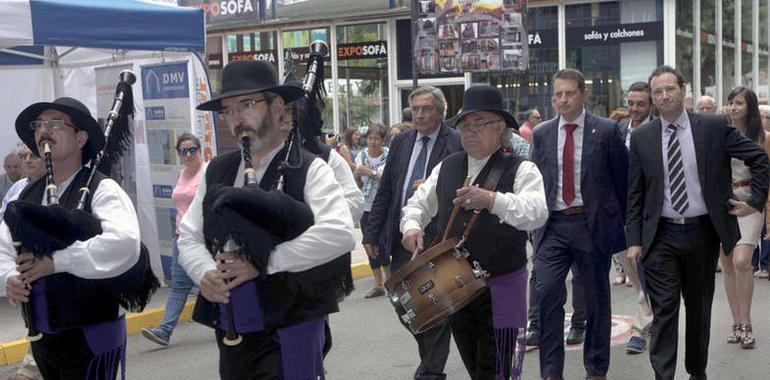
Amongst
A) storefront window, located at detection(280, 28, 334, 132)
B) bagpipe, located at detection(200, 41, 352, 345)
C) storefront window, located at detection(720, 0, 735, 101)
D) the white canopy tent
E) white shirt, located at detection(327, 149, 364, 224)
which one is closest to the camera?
bagpipe, located at detection(200, 41, 352, 345)

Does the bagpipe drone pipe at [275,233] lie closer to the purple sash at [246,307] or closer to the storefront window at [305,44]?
the purple sash at [246,307]

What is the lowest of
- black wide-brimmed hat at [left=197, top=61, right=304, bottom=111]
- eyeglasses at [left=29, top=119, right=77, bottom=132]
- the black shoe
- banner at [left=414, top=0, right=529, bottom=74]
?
the black shoe

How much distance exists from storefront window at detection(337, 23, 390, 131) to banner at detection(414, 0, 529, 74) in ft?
30.2

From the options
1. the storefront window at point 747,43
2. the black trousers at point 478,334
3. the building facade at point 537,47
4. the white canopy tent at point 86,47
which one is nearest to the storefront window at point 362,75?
the building facade at point 537,47

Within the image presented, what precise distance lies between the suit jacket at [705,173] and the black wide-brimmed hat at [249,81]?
277 centimetres

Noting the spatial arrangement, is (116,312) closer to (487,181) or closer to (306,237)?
(306,237)

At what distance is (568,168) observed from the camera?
6348mm

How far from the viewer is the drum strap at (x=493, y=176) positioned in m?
4.88

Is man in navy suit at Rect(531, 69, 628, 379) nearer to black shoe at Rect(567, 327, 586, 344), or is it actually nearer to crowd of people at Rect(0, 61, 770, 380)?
crowd of people at Rect(0, 61, 770, 380)

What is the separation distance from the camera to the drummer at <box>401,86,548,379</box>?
4922 millimetres

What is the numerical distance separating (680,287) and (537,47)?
15917 millimetres

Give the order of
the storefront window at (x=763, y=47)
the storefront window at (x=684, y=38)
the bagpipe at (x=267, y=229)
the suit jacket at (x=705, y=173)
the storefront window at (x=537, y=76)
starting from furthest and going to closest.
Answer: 1. the storefront window at (x=763, y=47)
2. the storefront window at (x=537, y=76)
3. the storefront window at (x=684, y=38)
4. the suit jacket at (x=705, y=173)
5. the bagpipe at (x=267, y=229)

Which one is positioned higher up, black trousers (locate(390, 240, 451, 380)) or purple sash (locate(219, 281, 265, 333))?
purple sash (locate(219, 281, 265, 333))

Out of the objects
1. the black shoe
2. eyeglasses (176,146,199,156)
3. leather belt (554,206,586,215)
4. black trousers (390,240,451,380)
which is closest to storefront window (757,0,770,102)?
the black shoe
